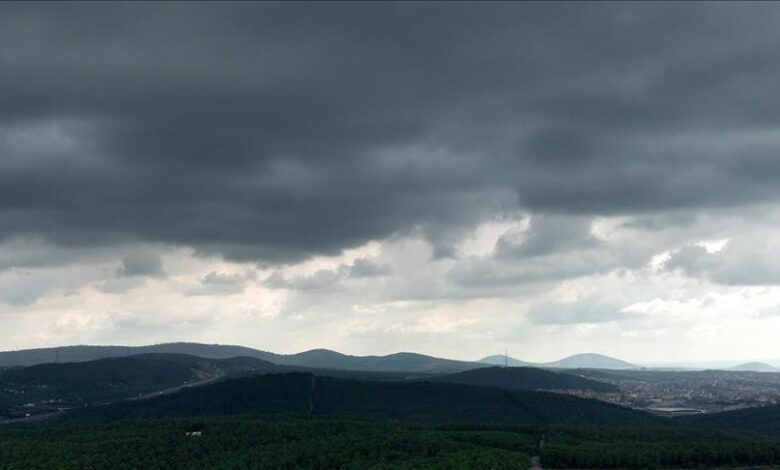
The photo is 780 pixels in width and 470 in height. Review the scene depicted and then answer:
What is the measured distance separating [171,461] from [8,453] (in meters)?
36.2

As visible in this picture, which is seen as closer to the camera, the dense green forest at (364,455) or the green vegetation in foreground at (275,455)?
the green vegetation in foreground at (275,455)

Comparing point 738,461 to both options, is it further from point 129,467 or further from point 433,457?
point 129,467

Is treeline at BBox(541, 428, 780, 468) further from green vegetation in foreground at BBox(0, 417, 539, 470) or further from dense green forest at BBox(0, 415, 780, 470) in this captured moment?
green vegetation in foreground at BBox(0, 417, 539, 470)

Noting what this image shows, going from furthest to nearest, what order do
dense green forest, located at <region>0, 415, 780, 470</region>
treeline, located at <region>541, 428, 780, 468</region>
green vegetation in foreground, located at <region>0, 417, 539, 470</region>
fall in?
1. treeline, located at <region>541, 428, 780, 468</region>
2. dense green forest, located at <region>0, 415, 780, 470</region>
3. green vegetation in foreground, located at <region>0, 417, 539, 470</region>

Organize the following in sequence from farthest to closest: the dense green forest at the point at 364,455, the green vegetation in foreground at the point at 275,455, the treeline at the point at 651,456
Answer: the treeline at the point at 651,456 → the dense green forest at the point at 364,455 → the green vegetation in foreground at the point at 275,455

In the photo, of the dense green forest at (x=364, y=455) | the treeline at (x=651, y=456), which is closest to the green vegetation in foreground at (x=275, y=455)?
the dense green forest at (x=364, y=455)

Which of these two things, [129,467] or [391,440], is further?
[391,440]

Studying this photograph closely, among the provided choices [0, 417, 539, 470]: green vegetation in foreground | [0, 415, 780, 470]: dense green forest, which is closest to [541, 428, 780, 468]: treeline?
[0, 415, 780, 470]: dense green forest

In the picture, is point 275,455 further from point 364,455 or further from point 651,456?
point 651,456

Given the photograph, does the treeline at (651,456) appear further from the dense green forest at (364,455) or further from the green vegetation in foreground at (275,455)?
the green vegetation in foreground at (275,455)

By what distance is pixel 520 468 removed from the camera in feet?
560

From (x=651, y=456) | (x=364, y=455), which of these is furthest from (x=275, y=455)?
(x=651, y=456)

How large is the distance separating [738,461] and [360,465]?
3437 inches

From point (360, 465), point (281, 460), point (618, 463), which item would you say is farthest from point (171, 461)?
point (618, 463)
